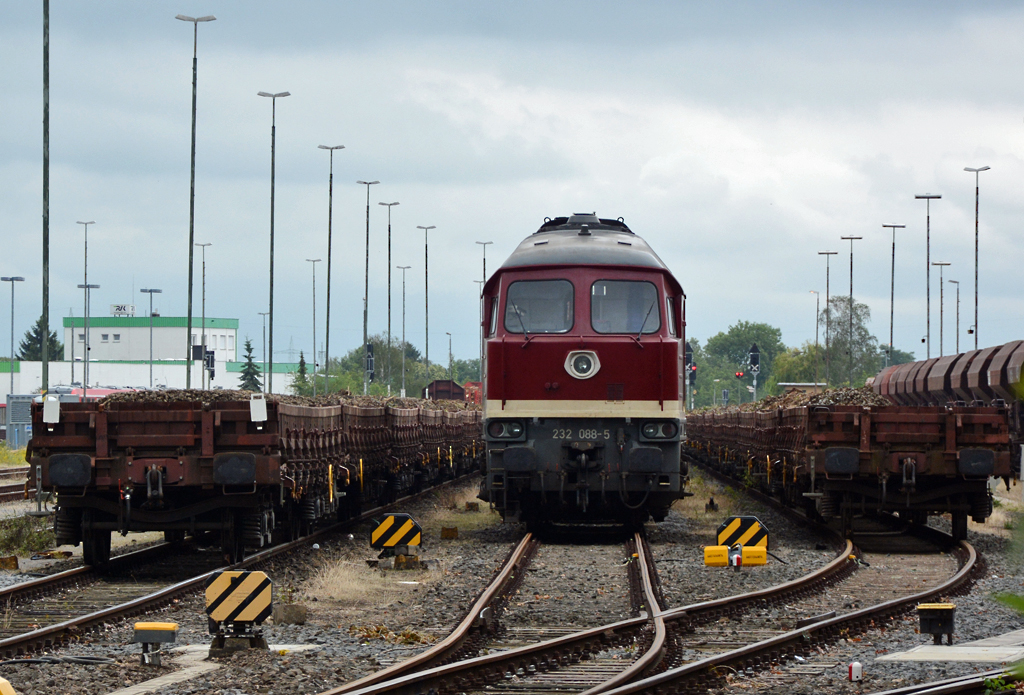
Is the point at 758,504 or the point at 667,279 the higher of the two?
the point at 667,279

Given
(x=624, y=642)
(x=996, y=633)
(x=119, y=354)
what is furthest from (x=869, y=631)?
(x=119, y=354)

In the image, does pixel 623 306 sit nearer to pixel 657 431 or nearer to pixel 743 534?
pixel 657 431

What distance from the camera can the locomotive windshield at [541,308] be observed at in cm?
1772

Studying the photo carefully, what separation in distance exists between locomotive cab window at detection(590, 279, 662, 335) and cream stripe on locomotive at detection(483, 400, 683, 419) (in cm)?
102

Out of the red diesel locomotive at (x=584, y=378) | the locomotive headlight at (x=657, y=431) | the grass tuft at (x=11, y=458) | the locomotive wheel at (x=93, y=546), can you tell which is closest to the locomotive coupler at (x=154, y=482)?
the locomotive wheel at (x=93, y=546)

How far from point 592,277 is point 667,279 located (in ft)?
3.55

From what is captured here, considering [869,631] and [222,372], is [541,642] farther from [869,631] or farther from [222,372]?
[222,372]

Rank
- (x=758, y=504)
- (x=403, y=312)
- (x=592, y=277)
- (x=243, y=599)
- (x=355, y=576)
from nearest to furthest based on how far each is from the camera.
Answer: (x=243, y=599) → (x=355, y=576) → (x=592, y=277) → (x=758, y=504) → (x=403, y=312)

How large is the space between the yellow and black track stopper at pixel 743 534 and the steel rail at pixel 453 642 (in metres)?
2.64

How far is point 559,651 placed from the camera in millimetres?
9406

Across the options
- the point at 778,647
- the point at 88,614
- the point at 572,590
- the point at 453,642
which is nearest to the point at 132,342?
the point at 572,590

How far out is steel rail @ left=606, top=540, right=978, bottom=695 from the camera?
26.8ft

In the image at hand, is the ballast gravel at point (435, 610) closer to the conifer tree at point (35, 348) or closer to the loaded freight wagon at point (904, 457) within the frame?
the loaded freight wagon at point (904, 457)

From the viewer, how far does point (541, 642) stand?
977cm
